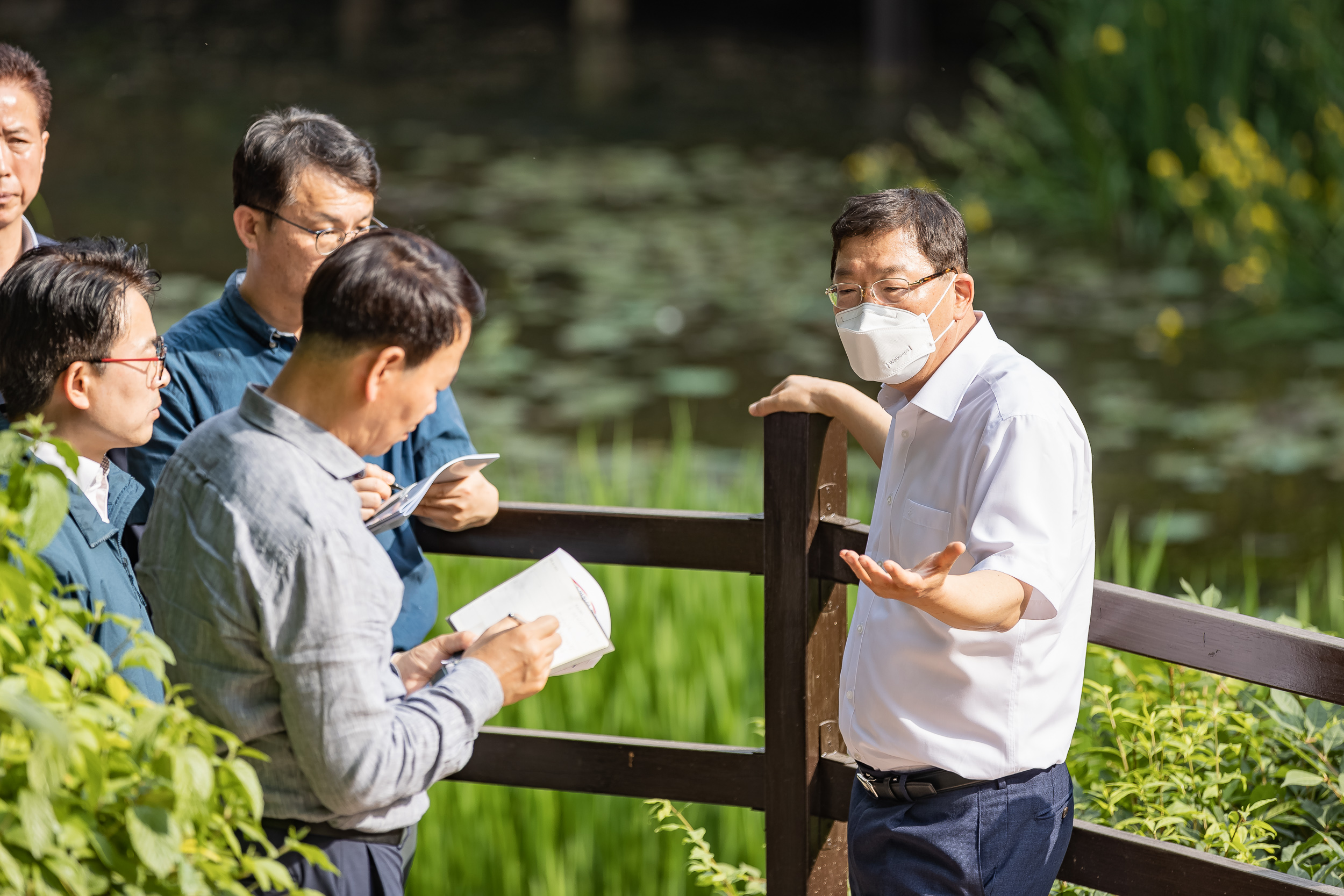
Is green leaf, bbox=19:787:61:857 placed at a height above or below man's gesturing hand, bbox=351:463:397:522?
below

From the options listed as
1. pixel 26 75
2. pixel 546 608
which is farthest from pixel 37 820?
pixel 26 75

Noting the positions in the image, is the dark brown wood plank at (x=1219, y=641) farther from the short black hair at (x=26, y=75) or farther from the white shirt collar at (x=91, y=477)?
the short black hair at (x=26, y=75)

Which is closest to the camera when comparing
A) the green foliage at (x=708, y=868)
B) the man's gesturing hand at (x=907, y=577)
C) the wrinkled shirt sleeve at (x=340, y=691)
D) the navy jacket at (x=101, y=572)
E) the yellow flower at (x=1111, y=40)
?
the wrinkled shirt sleeve at (x=340, y=691)

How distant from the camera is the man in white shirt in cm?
160

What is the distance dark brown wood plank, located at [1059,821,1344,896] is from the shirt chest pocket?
55 centimetres

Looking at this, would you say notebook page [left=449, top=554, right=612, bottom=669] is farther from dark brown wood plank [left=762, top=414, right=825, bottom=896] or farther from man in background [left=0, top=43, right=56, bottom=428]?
man in background [left=0, top=43, right=56, bottom=428]

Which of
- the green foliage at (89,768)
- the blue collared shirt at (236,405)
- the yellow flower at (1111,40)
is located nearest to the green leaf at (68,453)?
the green foliage at (89,768)

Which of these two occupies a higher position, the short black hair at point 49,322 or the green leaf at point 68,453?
A: the short black hair at point 49,322

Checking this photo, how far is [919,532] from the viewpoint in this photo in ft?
5.55

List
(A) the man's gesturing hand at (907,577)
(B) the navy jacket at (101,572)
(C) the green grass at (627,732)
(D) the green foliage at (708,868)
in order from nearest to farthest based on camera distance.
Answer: (A) the man's gesturing hand at (907,577)
(B) the navy jacket at (101,572)
(D) the green foliage at (708,868)
(C) the green grass at (627,732)

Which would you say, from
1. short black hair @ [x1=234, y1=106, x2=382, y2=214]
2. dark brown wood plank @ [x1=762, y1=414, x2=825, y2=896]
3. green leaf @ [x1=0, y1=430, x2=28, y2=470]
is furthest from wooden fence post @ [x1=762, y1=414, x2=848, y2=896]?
green leaf @ [x1=0, y1=430, x2=28, y2=470]

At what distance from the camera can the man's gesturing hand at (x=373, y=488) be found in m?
1.85

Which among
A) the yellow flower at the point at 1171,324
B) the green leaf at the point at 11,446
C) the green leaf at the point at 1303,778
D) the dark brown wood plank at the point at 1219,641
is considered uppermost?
the green leaf at the point at 11,446

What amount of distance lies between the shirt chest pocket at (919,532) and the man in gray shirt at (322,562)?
554 millimetres
